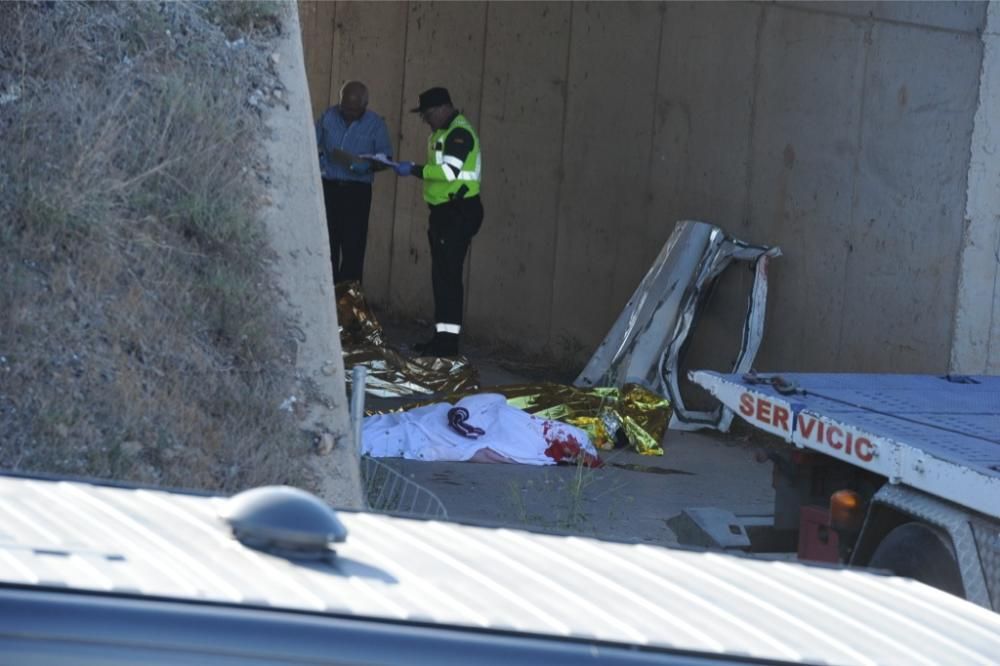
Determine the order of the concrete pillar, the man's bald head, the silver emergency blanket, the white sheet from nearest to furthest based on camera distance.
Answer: the concrete pillar → the white sheet → the silver emergency blanket → the man's bald head

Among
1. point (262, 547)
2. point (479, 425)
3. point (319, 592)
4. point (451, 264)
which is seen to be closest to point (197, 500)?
point (262, 547)

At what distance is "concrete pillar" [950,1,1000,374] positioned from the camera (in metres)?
8.10

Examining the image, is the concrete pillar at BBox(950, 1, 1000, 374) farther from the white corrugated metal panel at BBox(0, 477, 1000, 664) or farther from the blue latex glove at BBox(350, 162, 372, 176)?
the white corrugated metal panel at BBox(0, 477, 1000, 664)

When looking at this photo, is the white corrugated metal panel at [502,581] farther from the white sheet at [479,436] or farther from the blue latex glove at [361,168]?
the blue latex glove at [361,168]

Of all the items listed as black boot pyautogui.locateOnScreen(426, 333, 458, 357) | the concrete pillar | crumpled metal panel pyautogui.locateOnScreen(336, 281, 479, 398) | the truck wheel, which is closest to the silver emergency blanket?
crumpled metal panel pyautogui.locateOnScreen(336, 281, 479, 398)

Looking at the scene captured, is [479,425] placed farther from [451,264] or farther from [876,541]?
[876,541]

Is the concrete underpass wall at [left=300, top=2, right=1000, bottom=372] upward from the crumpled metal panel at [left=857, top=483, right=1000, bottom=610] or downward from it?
upward

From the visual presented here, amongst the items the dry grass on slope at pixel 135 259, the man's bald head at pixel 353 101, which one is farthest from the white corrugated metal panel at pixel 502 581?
the man's bald head at pixel 353 101

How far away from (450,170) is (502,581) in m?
8.82

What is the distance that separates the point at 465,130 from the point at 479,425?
282 centimetres

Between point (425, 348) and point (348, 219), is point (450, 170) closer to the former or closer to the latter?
point (425, 348)

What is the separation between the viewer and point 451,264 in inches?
438

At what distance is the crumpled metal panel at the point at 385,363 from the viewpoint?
1017 centimetres

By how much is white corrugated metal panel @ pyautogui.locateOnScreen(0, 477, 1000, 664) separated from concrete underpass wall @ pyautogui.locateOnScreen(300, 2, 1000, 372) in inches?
246
